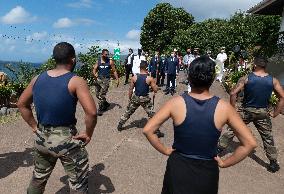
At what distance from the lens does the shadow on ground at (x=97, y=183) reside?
5.85 meters

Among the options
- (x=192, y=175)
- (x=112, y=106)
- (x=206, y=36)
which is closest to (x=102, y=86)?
(x=112, y=106)

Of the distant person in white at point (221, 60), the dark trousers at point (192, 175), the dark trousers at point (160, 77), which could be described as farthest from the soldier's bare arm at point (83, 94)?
the distant person in white at point (221, 60)

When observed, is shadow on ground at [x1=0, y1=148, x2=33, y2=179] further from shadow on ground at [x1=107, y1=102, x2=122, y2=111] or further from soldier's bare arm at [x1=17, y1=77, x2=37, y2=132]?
shadow on ground at [x1=107, y1=102, x2=122, y2=111]

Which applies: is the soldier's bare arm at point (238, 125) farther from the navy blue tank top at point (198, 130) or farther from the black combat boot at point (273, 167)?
the black combat boot at point (273, 167)

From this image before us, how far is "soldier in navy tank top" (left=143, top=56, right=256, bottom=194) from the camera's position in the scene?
319 cm

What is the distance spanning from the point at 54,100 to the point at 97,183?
8.47 feet

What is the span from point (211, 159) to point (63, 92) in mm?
1631

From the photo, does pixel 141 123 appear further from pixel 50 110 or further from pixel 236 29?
pixel 236 29

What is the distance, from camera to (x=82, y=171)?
14.1 feet

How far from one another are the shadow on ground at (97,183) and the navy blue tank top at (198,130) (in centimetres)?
290

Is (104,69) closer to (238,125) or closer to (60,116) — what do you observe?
(60,116)

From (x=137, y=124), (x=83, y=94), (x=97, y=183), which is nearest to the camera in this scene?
(x=83, y=94)

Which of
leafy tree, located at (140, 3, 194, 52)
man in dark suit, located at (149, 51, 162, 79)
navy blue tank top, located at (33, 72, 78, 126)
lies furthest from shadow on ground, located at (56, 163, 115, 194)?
leafy tree, located at (140, 3, 194, 52)

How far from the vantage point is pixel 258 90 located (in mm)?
6902
